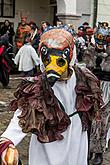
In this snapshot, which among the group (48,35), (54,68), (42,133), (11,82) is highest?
(48,35)

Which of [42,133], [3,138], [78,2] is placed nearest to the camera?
[3,138]

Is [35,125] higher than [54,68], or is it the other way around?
[54,68]

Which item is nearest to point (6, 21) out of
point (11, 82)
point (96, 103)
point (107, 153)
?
point (11, 82)

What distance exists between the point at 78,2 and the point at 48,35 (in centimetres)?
1307

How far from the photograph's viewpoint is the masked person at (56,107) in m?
2.45

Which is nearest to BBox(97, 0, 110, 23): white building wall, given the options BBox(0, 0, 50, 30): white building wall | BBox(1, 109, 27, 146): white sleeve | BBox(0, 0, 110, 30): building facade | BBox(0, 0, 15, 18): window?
BBox(0, 0, 110, 30): building facade

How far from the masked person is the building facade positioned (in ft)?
39.4

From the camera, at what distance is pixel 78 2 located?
1545 centimetres

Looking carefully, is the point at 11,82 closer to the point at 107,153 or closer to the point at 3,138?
the point at 107,153

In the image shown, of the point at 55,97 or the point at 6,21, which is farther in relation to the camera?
the point at 6,21

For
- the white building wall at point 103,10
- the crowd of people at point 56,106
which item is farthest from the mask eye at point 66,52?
the white building wall at point 103,10

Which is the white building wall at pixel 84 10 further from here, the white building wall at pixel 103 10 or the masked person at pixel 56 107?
the masked person at pixel 56 107

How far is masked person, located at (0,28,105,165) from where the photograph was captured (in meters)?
2.45

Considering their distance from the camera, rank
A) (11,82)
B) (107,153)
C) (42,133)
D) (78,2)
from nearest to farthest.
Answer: (42,133), (107,153), (11,82), (78,2)
